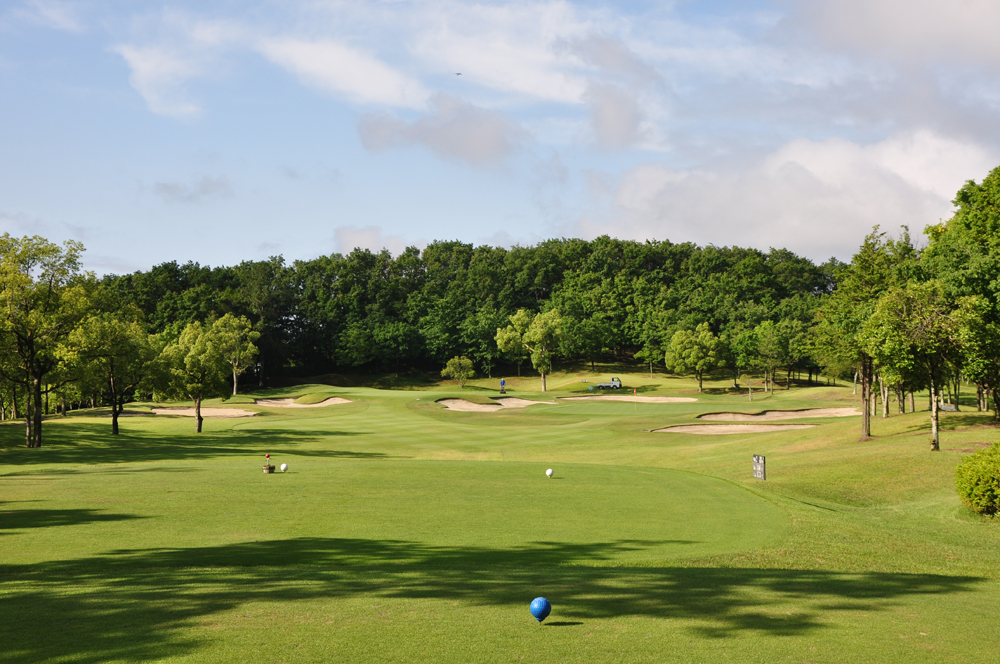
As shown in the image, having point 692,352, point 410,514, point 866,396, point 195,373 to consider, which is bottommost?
point 410,514

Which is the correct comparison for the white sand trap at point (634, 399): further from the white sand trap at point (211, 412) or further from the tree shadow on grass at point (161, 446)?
the white sand trap at point (211, 412)

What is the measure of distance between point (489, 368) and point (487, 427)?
55831 mm

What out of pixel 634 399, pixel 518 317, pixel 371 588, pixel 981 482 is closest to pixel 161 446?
pixel 371 588

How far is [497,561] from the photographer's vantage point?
12297mm

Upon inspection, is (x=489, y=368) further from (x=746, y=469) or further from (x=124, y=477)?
(x=124, y=477)

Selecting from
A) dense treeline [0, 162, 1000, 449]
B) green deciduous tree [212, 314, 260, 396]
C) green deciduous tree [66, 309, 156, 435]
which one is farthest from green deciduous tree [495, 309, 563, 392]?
green deciduous tree [66, 309, 156, 435]

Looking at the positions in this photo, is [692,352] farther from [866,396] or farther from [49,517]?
[49,517]

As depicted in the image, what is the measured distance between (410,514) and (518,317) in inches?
3171

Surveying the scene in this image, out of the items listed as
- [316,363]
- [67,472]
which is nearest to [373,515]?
[67,472]

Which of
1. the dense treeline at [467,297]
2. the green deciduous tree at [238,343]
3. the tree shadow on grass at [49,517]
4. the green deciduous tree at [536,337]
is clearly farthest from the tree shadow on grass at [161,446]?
the dense treeline at [467,297]

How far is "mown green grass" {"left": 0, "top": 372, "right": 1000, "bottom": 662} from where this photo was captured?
727 cm

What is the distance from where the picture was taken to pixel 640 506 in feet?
59.6

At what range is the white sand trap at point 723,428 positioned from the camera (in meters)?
44.7

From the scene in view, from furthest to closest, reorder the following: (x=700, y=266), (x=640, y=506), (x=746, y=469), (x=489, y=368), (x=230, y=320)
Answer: (x=700, y=266) < (x=489, y=368) < (x=230, y=320) < (x=746, y=469) < (x=640, y=506)
